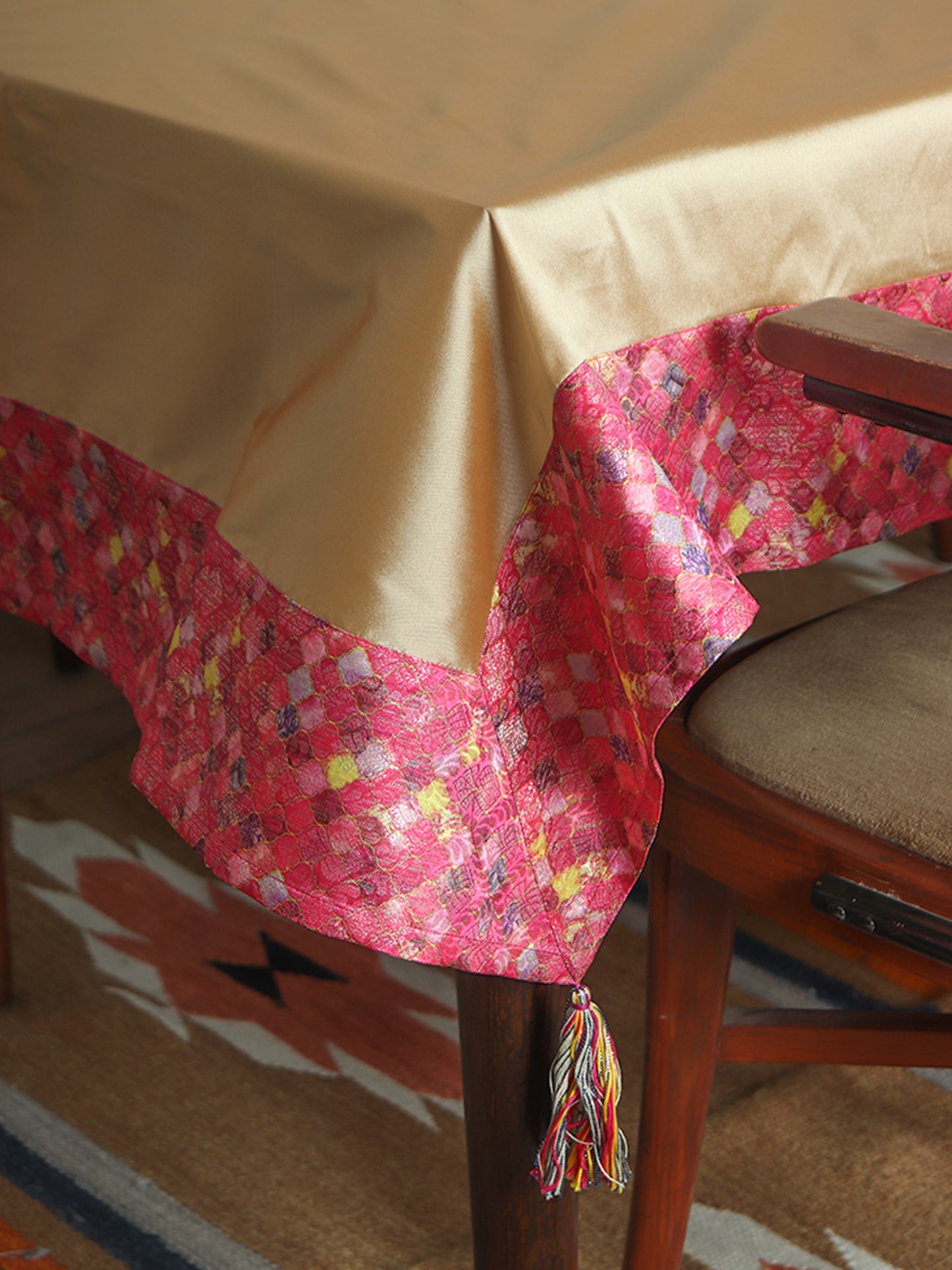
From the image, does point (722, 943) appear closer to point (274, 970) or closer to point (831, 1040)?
point (831, 1040)

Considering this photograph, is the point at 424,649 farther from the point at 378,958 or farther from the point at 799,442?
the point at 378,958

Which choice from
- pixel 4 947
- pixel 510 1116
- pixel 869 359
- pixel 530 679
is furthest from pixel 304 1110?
pixel 869 359

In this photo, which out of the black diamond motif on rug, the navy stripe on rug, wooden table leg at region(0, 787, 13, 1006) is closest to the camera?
the navy stripe on rug

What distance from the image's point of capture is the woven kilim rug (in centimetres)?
103

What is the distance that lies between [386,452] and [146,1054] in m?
0.81

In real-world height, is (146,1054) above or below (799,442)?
below

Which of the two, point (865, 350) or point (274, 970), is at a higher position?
point (865, 350)

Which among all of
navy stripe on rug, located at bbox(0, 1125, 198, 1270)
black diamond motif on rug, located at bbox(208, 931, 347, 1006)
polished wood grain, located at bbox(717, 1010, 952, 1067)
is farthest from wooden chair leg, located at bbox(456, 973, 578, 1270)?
black diamond motif on rug, located at bbox(208, 931, 347, 1006)

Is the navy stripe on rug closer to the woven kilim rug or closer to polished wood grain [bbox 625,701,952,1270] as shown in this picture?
the woven kilim rug

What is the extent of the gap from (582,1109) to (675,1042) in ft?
0.33

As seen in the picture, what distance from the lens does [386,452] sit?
23.7 inches

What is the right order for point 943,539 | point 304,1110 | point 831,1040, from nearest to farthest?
point 831,1040 < point 304,1110 < point 943,539

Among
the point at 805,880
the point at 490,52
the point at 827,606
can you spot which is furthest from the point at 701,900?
the point at 827,606

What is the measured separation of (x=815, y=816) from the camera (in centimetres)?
69
